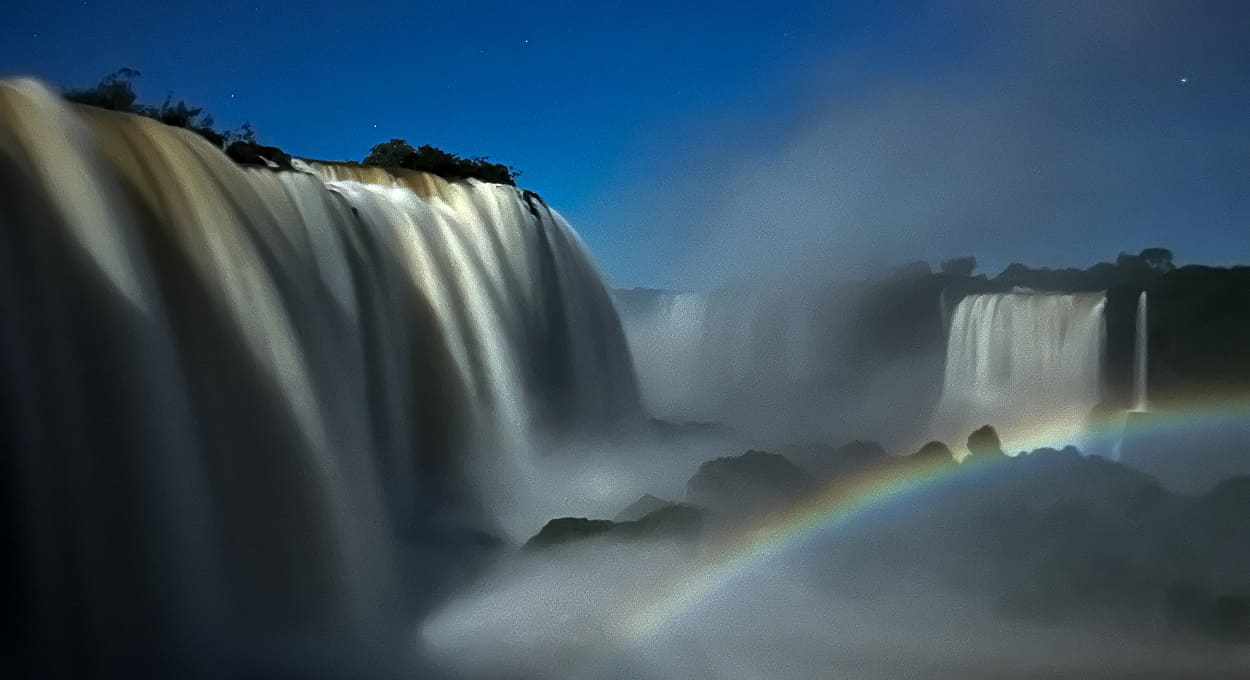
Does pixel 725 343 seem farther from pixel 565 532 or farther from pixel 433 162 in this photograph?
pixel 565 532

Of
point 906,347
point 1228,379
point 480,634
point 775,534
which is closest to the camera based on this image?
point 480,634

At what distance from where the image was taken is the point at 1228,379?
16797 millimetres

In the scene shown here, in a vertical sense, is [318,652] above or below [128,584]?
below

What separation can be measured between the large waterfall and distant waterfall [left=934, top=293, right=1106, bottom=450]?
13.5m

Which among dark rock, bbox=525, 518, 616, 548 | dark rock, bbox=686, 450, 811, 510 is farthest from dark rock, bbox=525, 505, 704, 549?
dark rock, bbox=686, 450, 811, 510

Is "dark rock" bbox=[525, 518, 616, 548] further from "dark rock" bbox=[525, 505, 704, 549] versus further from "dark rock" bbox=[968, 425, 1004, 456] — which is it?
"dark rock" bbox=[968, 425, 1004, 456]

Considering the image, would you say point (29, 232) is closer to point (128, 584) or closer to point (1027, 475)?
point (128, 584)

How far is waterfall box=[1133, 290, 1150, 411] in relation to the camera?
52.4 ft

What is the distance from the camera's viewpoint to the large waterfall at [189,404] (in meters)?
4.02

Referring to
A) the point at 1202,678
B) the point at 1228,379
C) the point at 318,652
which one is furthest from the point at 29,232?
the point at 1228,379

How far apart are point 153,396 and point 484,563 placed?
4.02 m

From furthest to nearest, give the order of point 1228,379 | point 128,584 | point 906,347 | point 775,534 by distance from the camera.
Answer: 1. point 906,347
2. point 1228,379
3. point 775,534
4. point 128,584

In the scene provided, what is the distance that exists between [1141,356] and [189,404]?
56.3ft

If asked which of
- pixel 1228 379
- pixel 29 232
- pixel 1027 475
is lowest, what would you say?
pixel 1027 475
